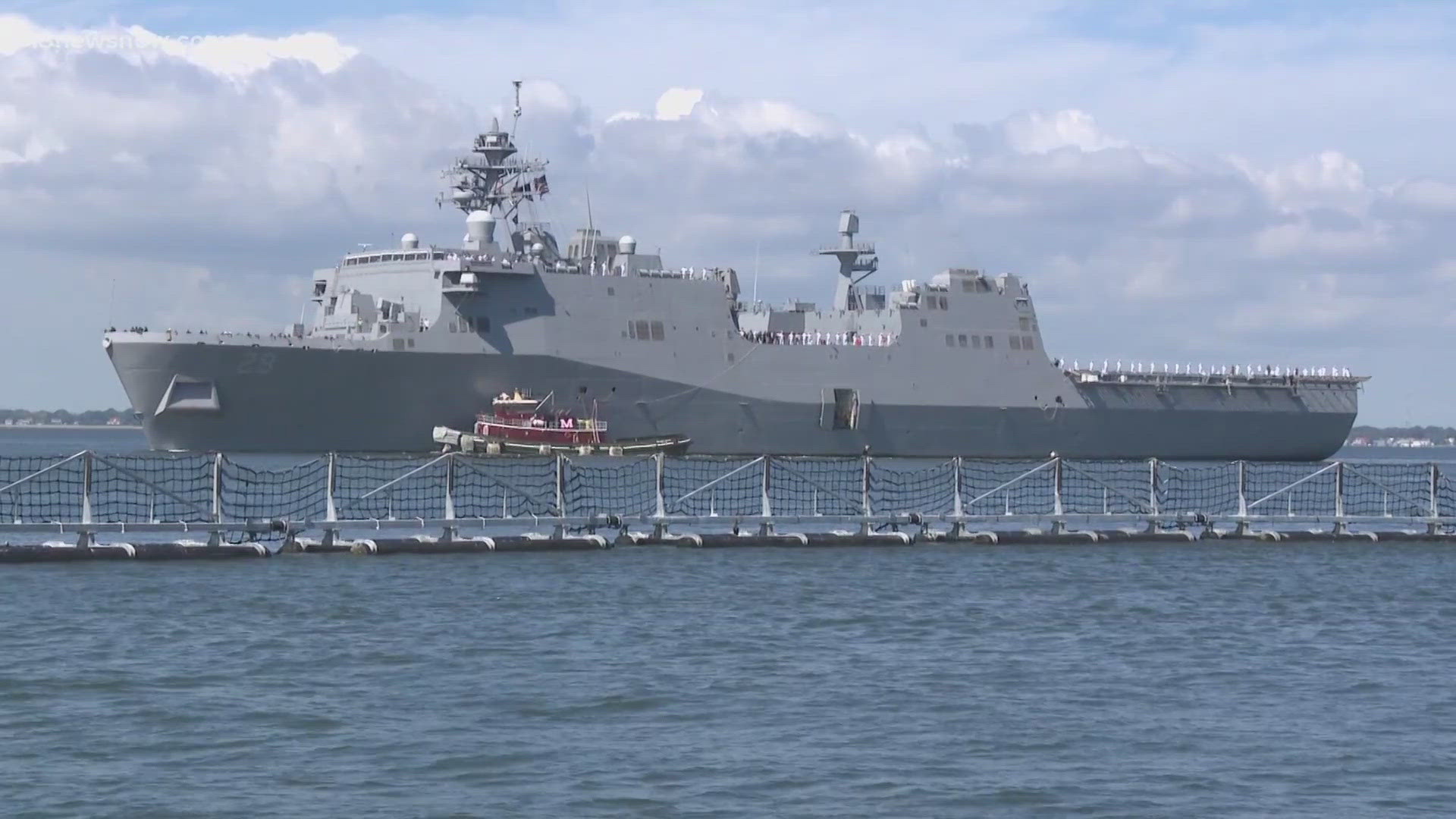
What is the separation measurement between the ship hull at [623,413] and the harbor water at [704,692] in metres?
25.5

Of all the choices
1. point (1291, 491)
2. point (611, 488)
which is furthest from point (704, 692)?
point (1291, 491)

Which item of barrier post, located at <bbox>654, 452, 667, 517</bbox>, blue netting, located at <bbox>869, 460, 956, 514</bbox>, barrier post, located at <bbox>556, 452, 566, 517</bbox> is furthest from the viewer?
blue netting, located at <bbox>869, 460, 956, 514</bbox>

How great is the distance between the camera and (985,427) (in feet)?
192

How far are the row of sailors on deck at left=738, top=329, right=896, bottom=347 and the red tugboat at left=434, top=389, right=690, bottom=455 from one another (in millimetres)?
5591

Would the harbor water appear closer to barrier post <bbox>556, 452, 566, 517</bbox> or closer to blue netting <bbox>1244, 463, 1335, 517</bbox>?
barrier post <bbox>556, 452, 566, 517</bbox>

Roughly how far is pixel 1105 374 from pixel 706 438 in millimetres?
15905

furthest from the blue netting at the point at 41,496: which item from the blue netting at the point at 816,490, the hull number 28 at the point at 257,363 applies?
the blue netting at the point at 816,490

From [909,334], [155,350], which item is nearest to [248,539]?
[155,350]

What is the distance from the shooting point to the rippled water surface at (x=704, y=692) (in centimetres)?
1175

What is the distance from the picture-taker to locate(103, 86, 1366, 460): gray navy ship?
4819 cm

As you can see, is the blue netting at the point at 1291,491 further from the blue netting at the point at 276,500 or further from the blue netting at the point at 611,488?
the blue netting at the point at 276,500

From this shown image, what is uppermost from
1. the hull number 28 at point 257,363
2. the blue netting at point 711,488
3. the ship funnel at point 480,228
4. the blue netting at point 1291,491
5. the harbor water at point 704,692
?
the ship funnel at point 480,228

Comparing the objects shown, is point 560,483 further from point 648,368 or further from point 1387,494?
point 648,368

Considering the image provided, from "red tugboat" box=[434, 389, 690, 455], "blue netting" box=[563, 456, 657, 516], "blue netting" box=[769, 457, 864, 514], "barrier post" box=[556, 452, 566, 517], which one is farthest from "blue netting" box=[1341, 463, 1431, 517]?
"red tugboat" box=[434, 389, 690, 455]
